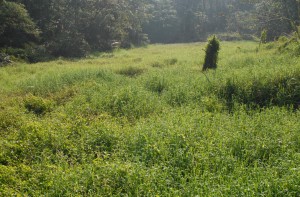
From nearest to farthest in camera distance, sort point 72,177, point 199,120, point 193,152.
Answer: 1. point 72,177
2. point 193,152
3. point 199,120

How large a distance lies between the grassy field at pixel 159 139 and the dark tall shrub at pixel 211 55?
11.0 ft

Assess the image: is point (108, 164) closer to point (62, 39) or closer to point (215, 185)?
point (215, 185)

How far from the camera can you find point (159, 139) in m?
6.00

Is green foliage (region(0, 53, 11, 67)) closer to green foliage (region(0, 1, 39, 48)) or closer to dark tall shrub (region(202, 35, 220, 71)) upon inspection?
green foliage (region(0, 1, 39, 48))

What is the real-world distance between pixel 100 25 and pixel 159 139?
2634cm

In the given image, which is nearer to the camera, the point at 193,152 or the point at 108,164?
the point at 108,164

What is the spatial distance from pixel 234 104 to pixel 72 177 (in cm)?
523

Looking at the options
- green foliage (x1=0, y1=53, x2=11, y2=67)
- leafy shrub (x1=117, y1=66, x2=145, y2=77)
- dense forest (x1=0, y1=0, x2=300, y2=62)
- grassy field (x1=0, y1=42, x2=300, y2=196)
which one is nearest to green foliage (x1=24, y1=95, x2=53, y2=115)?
grassy field (x1=0, y1=42, x2=300, y2=196)

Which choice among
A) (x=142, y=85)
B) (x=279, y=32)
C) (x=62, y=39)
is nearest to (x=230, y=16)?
(x=279, y=32)

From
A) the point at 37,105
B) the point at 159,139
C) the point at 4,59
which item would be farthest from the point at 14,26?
the point at 159,139

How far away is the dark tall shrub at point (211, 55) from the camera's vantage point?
13.8 m

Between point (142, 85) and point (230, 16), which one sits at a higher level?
point (230, 16)

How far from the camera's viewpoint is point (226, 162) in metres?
5.04

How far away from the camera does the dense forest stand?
20.7 metres
